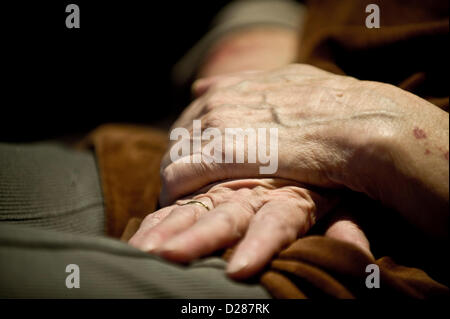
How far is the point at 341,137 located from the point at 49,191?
2.10 ft

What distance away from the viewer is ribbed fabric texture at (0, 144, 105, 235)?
2.53ft

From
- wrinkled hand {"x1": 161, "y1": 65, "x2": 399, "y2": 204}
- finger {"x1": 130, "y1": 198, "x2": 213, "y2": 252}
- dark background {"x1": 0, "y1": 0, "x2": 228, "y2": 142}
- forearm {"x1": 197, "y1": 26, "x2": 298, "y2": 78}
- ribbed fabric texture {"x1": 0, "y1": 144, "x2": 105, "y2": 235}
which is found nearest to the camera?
finger {"x1": 130, "y1": 198, "x2": 213, "y2": 252}

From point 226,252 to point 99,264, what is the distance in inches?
7.6

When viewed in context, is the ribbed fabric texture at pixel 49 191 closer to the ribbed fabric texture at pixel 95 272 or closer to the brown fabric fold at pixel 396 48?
the ribbed fabric texture at pixel 95 272

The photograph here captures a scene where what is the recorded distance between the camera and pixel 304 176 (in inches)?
27.5

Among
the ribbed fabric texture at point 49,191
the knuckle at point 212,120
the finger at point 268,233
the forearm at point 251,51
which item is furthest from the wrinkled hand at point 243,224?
the forearm at point 251,51

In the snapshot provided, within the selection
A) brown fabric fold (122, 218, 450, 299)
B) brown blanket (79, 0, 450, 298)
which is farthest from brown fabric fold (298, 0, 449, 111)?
brown fabric fold (122, 218, 450, 299)

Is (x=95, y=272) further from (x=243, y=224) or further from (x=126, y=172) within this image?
(x=126, y=172)

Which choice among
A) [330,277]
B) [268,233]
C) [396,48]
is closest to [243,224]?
[268,233]

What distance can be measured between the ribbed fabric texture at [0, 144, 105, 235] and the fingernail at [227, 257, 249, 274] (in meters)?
0.46

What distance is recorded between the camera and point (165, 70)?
2090 mm

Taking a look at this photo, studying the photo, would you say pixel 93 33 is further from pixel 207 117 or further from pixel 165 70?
pixel 207 117

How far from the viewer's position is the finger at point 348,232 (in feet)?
2.03

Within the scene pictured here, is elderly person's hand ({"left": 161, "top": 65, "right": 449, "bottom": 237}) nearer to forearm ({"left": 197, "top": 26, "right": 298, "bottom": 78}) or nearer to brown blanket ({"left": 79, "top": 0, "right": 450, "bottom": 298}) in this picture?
brown blanket ({"left": 79, "top": 0, "right": 450, "bottom": 298})
